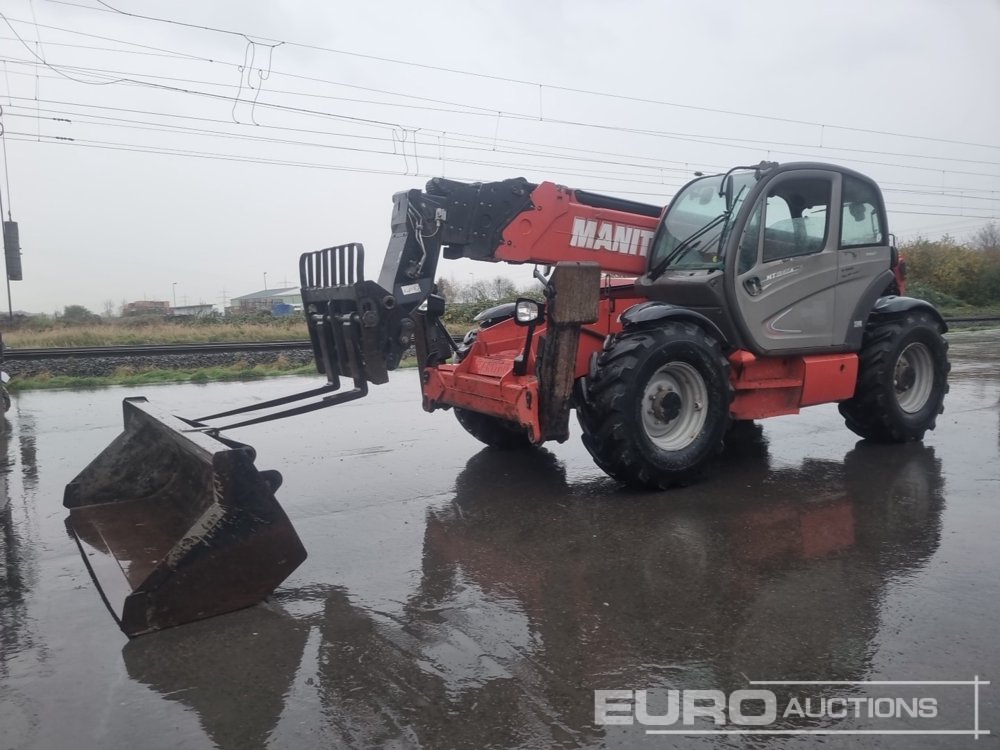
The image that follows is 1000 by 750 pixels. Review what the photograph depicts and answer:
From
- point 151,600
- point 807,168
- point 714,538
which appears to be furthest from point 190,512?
point 807,168

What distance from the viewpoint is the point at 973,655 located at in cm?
313

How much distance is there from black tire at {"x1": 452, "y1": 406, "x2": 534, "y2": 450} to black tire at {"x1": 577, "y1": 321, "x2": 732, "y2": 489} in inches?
66.2

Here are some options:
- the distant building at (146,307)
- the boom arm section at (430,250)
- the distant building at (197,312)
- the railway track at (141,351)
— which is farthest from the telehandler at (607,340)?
the distant building at (146,307)

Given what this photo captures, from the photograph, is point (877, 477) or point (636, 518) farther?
point (877, 477)

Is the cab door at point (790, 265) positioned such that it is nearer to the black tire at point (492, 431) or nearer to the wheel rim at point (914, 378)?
the wheel rim at point (914, 378)

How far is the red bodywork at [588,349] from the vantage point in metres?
5.90

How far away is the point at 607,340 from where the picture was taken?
5.64 meters

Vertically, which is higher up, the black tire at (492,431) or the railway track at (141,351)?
the railway track at (141,351)

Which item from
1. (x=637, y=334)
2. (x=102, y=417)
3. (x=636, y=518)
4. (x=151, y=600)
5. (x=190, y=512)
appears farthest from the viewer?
(x=102, y=417)

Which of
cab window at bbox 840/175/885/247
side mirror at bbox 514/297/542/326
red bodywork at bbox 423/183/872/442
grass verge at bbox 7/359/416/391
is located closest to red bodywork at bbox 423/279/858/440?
red bodywork at bbox 423/183/872/442

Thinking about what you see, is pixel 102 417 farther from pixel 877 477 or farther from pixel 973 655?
pixel 973 655

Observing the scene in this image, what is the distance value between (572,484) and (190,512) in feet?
9.36

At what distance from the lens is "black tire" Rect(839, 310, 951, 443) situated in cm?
688

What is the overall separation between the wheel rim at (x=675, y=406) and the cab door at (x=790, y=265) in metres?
0.69
